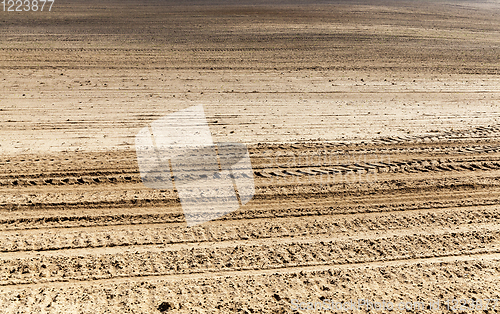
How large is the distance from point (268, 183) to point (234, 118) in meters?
2.80

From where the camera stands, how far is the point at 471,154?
7008mm

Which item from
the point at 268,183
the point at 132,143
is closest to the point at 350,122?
the point at 268,183

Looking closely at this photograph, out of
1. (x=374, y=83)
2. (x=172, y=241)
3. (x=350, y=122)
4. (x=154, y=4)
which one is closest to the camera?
(x=172, y=241)

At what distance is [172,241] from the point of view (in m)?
4.72

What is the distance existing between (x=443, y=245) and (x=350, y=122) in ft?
13.5

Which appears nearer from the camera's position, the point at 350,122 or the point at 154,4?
the point at 350,122

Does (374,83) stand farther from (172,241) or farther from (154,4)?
(154,4)

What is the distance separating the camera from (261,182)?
6027 millimetres

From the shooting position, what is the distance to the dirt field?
4.12m

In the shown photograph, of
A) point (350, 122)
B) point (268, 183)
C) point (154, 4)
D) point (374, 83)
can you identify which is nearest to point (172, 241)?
point (268, 183)

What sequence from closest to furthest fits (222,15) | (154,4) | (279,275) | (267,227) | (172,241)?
(279,275), (172,241), (267,227), (222,15), (154,4)

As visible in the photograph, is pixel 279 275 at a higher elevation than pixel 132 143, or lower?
lower

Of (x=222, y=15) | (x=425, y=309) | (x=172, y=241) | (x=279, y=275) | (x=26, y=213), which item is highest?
(x=222, y=15)

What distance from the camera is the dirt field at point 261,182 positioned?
412 cm
